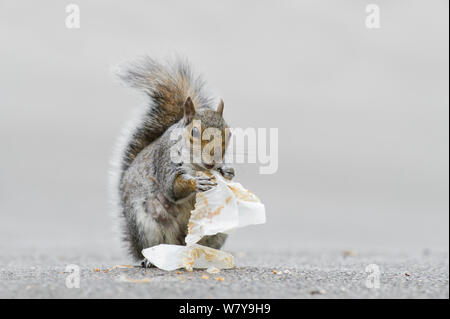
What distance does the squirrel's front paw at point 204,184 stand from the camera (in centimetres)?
374

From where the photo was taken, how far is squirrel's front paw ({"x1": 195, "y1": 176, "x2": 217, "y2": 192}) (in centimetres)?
374

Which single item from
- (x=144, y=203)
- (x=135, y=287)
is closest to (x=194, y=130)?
(x=144, y=203)

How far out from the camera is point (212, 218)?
Answer: 380 centimetres

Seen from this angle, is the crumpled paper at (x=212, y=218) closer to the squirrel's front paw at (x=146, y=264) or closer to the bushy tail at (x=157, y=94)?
the squirrel's front paw at (x=146, y=264)

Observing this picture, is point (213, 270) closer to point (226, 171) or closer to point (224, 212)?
point (224, 212)

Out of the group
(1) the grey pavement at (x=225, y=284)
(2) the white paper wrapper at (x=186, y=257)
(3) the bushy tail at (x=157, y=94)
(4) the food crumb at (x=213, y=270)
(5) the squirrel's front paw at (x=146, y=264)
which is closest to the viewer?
(1) the grey pavement at (x=225, y=284)

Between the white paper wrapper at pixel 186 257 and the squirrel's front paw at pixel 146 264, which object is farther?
the squirrel's front paw at pixel 146 264

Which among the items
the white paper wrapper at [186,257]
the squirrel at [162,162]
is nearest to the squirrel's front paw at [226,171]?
the squirrel at [162,162]

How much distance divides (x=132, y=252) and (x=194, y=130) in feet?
3.88

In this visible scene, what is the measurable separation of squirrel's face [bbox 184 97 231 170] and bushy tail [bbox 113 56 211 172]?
62 centimetres

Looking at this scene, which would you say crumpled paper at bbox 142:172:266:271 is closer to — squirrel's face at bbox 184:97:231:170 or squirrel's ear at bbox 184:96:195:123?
squirrel's face at bbox 184:97:231:170

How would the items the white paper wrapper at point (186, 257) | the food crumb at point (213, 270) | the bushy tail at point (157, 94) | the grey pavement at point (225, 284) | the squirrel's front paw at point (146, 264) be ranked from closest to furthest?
1. the grey pavement at point (225, 284)
2. the food crumb at point (213, 270)
3. the white paper wrapper at point (186, 257)
4. the squirrel's front paw at point (146, 264)
5. the bushy tail at point (157, 94)

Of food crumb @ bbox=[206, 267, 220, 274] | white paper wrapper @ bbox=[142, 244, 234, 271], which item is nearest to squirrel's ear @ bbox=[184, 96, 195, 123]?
white paper wrapper @ bbox=[142, 244, 234, 271]
